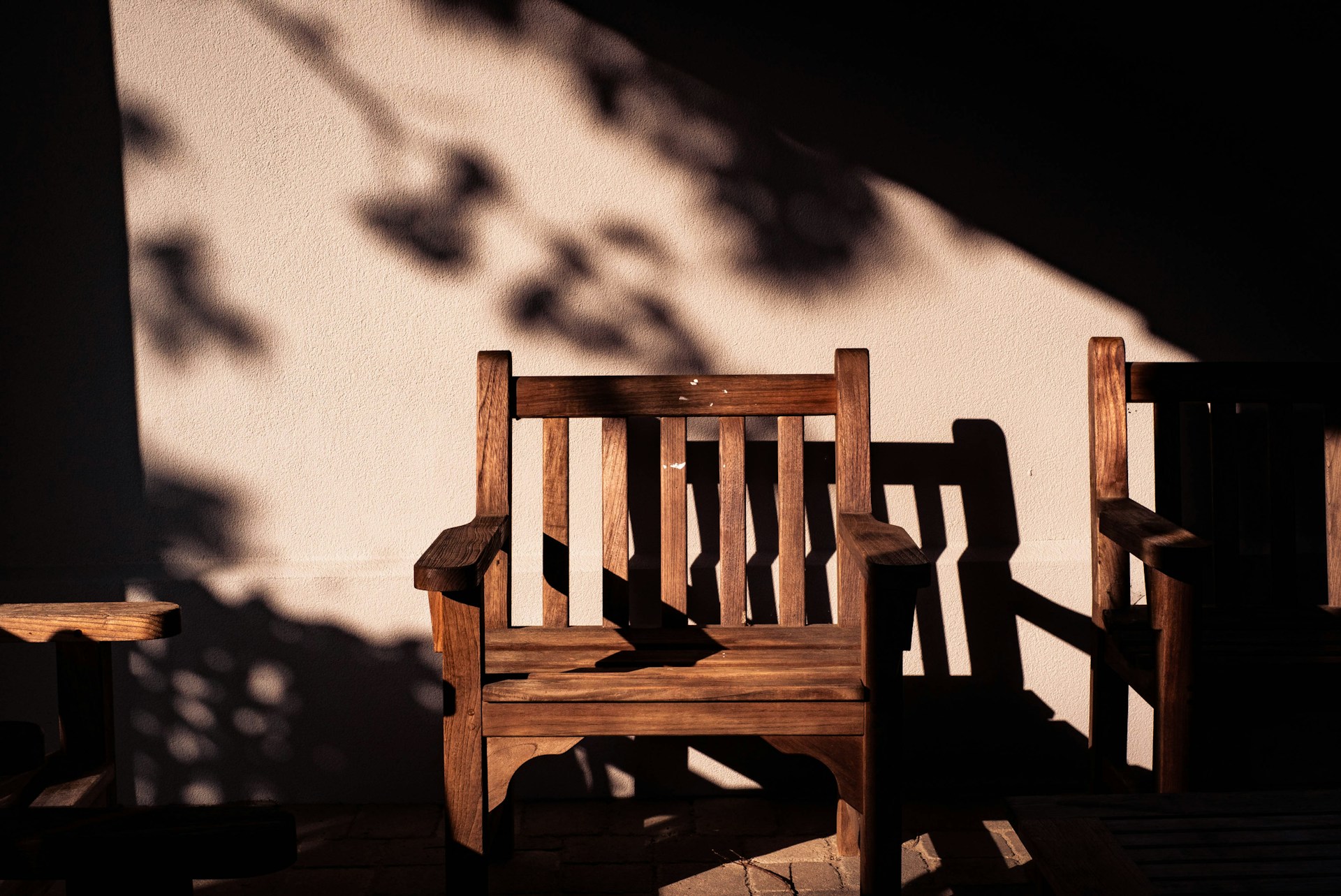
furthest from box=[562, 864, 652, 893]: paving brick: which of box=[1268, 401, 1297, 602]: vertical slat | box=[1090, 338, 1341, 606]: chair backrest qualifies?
box=[1268, 401, 1297, 602]: vertical slat

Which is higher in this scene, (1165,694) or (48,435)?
(48,435)

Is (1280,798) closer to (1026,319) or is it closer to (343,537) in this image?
(1026,319)

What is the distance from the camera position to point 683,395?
235cm

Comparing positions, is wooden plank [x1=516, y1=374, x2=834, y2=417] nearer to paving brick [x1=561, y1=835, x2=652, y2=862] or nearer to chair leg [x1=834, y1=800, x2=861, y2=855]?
chair leg [x1=834, y1=800, x2=861, y2=855]

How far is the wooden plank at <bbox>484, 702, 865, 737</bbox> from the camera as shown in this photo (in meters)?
1.88

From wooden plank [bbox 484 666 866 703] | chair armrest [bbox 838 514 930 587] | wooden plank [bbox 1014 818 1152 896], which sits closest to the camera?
wooden plank [bbox 1014 818 1152 896]

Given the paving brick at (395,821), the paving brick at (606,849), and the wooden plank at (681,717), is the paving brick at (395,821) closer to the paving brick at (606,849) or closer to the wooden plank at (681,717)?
the paving brick at (606,849)

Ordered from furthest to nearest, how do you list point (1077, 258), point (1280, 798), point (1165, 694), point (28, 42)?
point (1077, 258)
point (28, 42)
point (1165, 694)
point (1280, 798)

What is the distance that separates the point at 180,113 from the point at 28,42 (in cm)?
39

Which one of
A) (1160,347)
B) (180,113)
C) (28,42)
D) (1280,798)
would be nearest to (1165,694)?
(1280,798)

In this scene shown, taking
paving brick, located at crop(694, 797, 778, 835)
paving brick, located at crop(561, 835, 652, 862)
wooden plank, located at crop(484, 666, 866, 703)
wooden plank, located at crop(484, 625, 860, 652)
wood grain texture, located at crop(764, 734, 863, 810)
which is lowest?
paving brick, located at crop(561, 835, 652, 862)

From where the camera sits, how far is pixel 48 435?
2604 millimetres

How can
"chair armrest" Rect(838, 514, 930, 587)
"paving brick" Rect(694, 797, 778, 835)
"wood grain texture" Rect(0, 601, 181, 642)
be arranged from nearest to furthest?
"wood grain texture" Rect(0, 601, 181, 642) < "chair armrest" Rect(838, 514, 930, 587) < "paving brick" Rect(694, 797, 778, 835)

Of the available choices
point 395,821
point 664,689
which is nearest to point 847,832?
point 664,689
